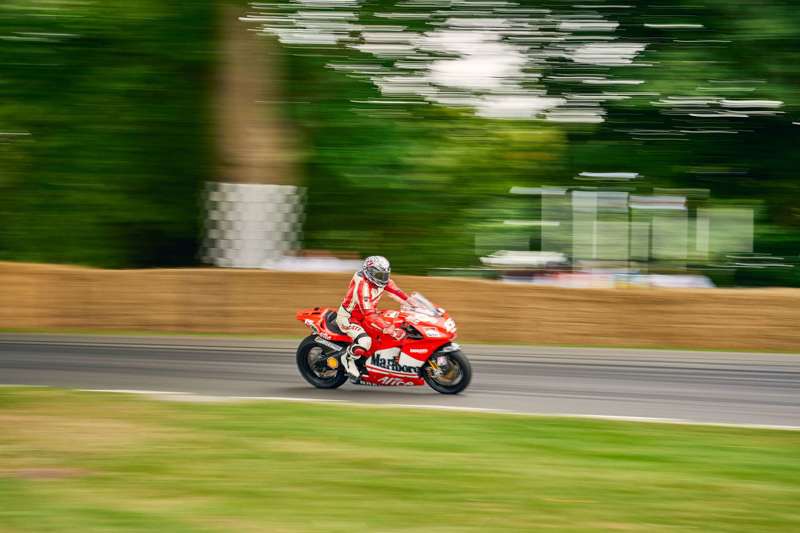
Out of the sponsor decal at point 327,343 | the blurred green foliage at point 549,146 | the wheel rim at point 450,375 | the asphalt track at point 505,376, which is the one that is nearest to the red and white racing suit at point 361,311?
the sponsor decal at point 327,343

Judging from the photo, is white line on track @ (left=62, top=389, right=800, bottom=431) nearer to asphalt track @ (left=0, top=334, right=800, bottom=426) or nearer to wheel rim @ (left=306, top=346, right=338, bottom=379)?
asphalt track @ (left=0, top=334, right=800, bottom=426)

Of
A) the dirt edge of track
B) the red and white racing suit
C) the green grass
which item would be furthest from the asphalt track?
the green grass

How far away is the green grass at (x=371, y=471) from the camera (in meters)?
6.84

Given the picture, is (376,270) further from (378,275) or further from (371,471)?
(371,471)

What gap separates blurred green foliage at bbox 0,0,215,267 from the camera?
2208 centimetres

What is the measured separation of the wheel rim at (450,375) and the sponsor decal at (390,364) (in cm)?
23

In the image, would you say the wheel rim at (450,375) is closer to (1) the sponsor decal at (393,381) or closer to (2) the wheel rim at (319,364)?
(1) the sponsor decal at (393,381)

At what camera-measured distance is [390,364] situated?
12547 millimetres

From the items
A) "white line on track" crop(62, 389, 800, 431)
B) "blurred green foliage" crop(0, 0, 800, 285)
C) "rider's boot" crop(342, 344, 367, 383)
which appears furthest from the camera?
"blurred green foliage" crop(0, 0, 800, 285)

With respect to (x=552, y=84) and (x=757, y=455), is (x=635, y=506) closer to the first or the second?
(x=757, y=455)

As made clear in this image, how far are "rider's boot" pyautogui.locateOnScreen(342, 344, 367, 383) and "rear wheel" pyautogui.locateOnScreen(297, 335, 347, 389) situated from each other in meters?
0.18

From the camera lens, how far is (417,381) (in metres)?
12.5

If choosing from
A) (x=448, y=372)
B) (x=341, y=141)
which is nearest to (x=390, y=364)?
(x=448, y=372)

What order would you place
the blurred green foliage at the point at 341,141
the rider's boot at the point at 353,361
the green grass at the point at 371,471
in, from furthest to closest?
the blurred green foliage at the point at 341,141
the rider's boot at the point at 353,361
the green grass at the point at 371,471
